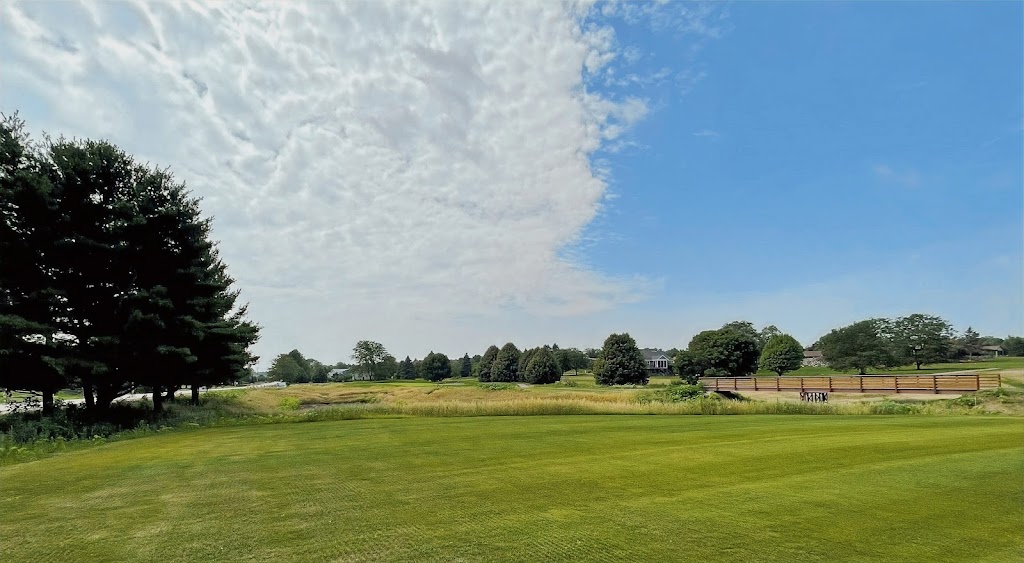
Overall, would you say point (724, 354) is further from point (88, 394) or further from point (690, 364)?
point (88, 394)

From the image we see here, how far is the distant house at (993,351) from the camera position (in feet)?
413

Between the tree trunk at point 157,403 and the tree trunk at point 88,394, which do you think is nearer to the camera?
the tree trunk at point 88,394

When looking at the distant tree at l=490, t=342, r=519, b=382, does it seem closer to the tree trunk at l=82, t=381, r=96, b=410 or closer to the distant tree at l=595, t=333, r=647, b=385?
the distant tree at l=595, t=333, r=647, b=385

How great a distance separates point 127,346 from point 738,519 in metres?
24.7

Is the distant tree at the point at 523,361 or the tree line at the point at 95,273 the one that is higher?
the tree line at the point at 95,273

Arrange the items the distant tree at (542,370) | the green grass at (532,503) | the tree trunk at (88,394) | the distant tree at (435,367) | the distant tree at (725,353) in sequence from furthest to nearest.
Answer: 1. the distant tree at (435,367)
2. the distant tree at (542,370)
3. the distant tree at (725,353)
4. the tree trunk at (88,394)
5. the green grass at (532,503)

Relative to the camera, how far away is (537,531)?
5.90 metres

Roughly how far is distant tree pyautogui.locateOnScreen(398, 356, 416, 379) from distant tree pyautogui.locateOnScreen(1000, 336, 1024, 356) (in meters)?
155

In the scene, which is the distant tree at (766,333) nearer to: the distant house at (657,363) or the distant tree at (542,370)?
the distant house at (657,363)

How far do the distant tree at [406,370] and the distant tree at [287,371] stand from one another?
24.8m

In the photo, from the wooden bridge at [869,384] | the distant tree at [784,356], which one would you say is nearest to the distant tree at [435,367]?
the distant tree at [784,356]

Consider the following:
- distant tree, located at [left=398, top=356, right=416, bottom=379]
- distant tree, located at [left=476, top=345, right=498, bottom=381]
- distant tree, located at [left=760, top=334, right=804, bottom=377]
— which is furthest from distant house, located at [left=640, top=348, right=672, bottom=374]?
distant tree, located at [left=398, top=356, right=416, bottom=379]

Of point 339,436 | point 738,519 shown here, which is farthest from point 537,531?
point 339,436

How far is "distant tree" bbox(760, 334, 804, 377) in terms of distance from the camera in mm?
92688
